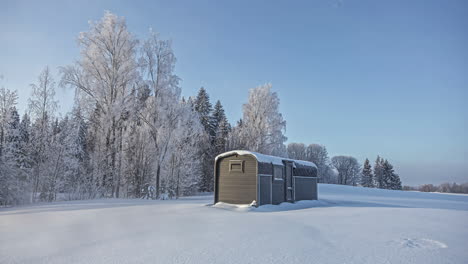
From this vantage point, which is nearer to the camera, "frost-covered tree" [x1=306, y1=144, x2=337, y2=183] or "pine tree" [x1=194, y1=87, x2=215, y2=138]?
"pine tree" [x1=194, y1=87, x2=215, y2=138]

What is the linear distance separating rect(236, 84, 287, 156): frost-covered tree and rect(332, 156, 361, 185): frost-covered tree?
38135 mm

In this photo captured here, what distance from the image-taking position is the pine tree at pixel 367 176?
59100mm

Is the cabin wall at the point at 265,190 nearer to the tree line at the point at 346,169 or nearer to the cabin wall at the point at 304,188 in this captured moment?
the cabin wall at the point at 304,188

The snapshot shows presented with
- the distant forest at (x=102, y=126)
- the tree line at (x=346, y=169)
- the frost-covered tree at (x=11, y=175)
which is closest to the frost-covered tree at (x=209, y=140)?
the distant forest at (x=102, y=126)

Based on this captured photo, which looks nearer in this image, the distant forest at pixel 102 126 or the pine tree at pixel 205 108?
the distant forest at pixel 102 126

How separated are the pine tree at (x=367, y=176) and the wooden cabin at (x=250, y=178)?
160ft

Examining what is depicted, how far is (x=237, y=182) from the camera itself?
14.3m

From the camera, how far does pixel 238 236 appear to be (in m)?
6.83

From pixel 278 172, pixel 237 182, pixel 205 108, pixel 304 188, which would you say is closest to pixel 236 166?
pixel 237 182

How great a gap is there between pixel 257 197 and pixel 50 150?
1302 cm

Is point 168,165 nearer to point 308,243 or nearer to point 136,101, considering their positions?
point 136,101

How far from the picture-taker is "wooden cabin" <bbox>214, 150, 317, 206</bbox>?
13922 mm

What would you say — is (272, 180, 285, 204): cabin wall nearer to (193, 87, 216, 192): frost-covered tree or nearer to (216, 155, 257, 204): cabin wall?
(216, 155, 257, 204): cabin wall

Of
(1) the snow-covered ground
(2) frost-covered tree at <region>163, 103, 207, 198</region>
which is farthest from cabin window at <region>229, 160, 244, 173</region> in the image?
(2) frost-covered tree at <region>163, 103, 207, 198</region>
